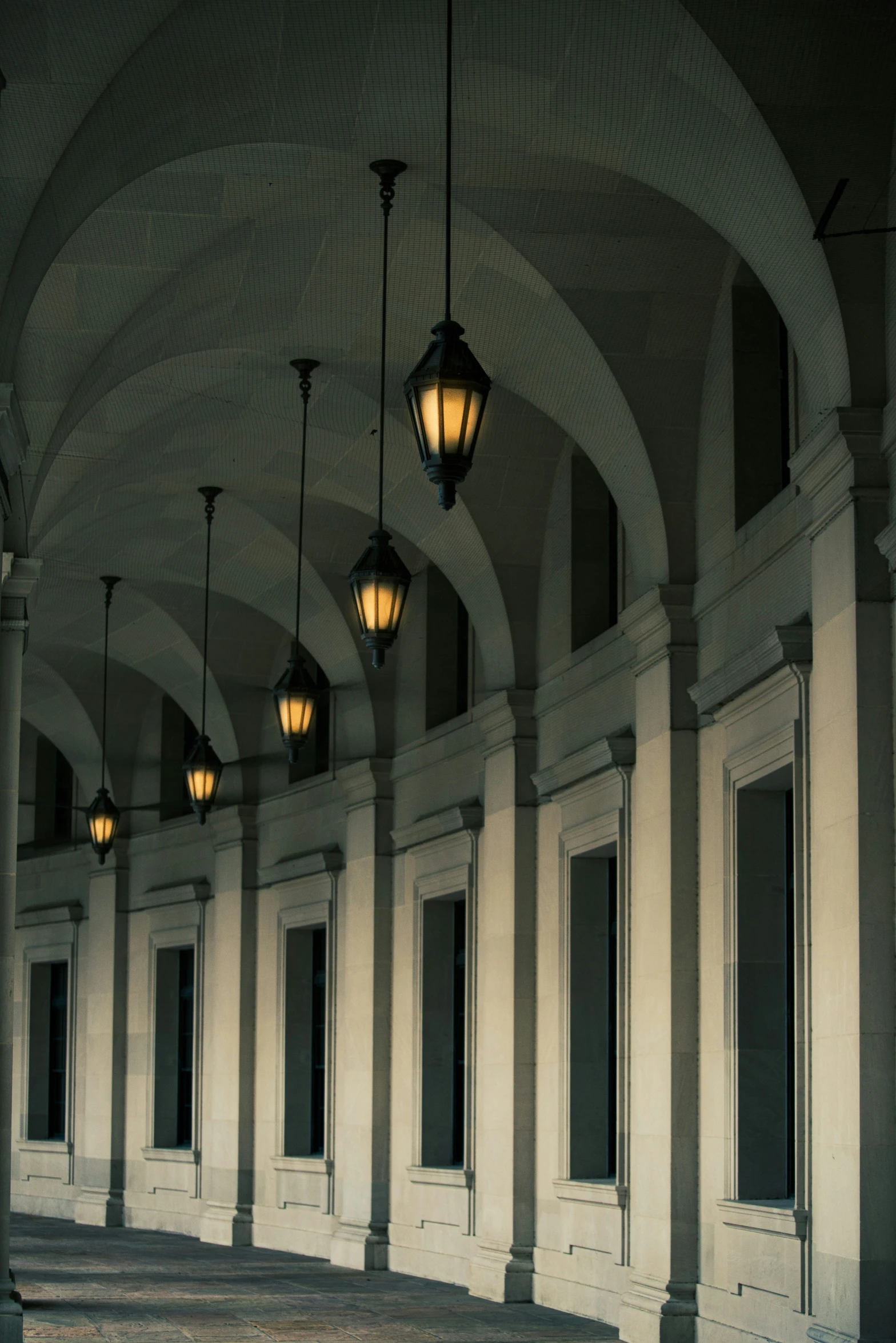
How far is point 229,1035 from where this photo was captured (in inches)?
945

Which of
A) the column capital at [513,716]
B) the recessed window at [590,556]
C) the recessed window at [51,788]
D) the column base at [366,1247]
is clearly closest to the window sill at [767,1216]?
the column capital at [513,716]

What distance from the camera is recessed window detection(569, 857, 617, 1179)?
53.2 feet

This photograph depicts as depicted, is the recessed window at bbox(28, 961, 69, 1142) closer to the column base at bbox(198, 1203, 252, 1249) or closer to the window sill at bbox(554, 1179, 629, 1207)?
the column base at bbox(198, 1203, 252, 1249)

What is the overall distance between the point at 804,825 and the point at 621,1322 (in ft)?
15.4

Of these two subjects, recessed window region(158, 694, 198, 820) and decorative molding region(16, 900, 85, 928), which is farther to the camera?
decorative molding region(16, 900, 85, 928)

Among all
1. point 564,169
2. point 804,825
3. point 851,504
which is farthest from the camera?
point 564,169

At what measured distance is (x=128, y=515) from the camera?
2039cm

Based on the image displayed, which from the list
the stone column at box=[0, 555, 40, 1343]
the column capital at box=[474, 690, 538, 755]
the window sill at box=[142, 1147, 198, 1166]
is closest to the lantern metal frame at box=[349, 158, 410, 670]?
the stone column at box=[0, 555, 40, 1343]

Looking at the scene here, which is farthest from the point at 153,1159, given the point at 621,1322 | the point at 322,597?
the point at 621,1322

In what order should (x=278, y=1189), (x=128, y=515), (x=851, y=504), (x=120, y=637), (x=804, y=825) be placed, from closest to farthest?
(x=851, y=504)
(x=804, y=825)
(x=128, y=515)
(x=278, y=1189)
(x=120, y=637)

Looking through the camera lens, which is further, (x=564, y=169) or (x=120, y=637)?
(x=120, y=637)

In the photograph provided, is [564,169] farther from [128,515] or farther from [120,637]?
[120,637]

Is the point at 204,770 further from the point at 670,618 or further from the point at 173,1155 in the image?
the point at 173,1155

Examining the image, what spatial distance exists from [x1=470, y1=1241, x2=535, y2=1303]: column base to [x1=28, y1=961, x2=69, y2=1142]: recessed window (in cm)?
1436
